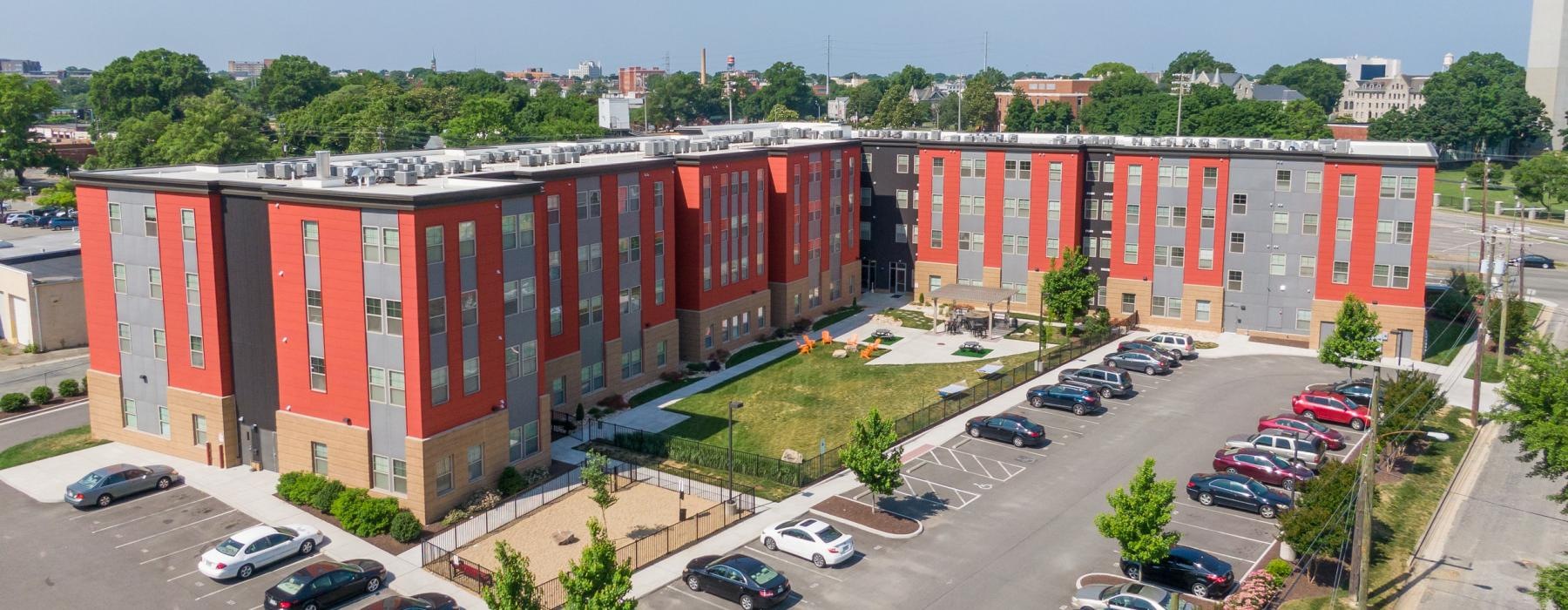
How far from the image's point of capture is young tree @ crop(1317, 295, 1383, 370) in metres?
62.7

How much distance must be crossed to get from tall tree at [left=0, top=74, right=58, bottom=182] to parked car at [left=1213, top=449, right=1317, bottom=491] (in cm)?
15064

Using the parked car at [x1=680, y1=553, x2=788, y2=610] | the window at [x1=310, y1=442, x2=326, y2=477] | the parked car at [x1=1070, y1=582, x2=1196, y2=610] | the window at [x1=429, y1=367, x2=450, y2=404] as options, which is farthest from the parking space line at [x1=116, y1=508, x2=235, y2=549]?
the parked car at [x1=1070, y1=582, x2=1196, y2=610]

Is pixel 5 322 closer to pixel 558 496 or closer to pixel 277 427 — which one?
pixel 277 427

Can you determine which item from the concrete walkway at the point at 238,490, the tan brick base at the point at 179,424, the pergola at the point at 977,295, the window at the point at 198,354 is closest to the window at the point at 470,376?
the concrete walkway at the point at 238,490

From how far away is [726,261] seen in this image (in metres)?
71.4

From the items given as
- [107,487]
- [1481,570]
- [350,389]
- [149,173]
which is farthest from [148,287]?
[1481,570]

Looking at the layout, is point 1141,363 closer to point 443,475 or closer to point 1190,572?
point 1190,572

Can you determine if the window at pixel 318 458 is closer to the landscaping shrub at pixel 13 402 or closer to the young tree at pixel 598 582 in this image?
the young tree at pixel 598 582

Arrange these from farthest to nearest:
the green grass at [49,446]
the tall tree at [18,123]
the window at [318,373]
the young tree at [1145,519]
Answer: the tall tree at [18,123] → the green grass at [49,446] → the window at [318,373] → the young tree at [1145,519]

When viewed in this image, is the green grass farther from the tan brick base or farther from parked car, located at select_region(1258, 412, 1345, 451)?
parked car, located at select_region(1258, 412, 1345, 451)

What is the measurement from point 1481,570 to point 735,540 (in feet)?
89.3

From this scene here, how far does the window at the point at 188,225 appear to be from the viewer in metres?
49.2

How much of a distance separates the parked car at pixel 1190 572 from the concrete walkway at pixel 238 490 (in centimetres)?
2265

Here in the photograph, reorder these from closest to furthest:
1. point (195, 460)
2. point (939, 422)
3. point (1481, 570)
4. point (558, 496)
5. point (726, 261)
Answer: point (1481, 570) < point (558, 496) < point (195, 460) < point (939, 422) < point (726, 261)
